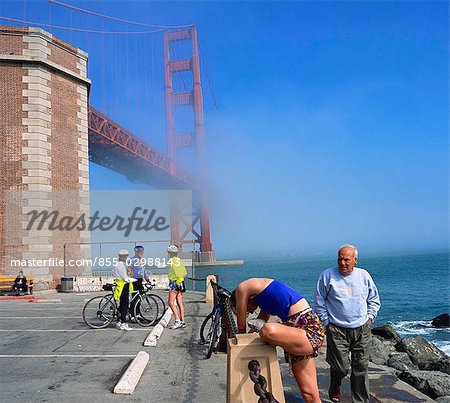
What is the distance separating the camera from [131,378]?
5.11 metres

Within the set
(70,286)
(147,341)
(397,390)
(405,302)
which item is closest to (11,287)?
(70,286)

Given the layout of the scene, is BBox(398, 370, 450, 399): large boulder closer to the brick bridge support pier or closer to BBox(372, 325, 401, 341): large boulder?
BBox(372, 325, 401, 341): large boulder

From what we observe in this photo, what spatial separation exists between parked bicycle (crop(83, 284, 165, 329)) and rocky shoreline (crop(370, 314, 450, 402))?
14.5 ft

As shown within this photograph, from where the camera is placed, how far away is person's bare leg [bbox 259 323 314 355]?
3.22 meters

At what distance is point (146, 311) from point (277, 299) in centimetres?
642

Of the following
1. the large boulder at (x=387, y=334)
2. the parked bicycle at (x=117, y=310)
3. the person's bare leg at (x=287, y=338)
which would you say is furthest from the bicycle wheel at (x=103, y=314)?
the large boulder at (x=387, y=334)

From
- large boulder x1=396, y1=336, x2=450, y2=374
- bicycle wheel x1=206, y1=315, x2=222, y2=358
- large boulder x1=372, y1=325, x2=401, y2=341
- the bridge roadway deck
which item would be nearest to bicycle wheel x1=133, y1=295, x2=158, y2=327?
the bridge roadway deck

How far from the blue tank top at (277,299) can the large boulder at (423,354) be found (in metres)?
7.54

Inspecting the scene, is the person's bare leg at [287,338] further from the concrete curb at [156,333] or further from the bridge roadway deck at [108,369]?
the concrete curb at [156,333]

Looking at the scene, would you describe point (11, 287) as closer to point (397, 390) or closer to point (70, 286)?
point (70, 286)

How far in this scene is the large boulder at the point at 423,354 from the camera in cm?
977

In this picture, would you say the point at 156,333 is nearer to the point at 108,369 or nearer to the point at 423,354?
the point at 108,369

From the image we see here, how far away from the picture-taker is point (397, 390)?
Answer: 16.5 ft

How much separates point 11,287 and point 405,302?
26.7 m
